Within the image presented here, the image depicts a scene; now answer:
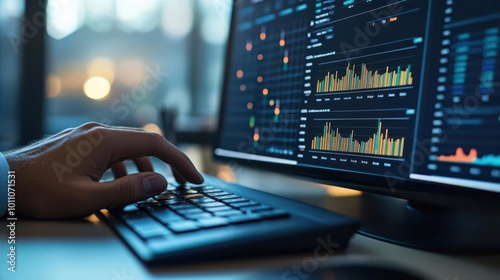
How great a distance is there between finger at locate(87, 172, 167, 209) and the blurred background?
2.12 feet

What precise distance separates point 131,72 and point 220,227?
223 centimetres

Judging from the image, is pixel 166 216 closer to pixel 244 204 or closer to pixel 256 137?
pixel 244 204

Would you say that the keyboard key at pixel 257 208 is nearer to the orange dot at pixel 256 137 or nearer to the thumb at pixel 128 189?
the thumb at pixel 128 189

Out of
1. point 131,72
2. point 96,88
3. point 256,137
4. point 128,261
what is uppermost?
point 131,72

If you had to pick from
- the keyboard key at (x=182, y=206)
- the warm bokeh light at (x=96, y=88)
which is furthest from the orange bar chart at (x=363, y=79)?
the warm bokeh light at (x=96, y=88)

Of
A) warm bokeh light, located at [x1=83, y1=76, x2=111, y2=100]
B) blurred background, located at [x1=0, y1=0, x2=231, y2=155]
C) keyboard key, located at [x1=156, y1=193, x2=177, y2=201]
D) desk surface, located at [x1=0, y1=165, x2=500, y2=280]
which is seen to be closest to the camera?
desk surface, located at [x1=0, y1=165, x2=500, y2=280]

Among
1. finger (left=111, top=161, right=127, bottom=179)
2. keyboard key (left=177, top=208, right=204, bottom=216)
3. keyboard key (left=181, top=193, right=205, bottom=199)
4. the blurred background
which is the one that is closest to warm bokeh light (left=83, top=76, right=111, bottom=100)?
the blurred background

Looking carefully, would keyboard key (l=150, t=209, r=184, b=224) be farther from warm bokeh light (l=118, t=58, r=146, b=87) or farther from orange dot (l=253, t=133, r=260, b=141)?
warm bokeh light (l=118, t=58, r=146, b=87)

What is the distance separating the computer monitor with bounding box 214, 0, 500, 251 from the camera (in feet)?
1.40

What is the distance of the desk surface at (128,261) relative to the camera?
36 centimetres

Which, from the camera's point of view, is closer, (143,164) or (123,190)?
(123,190)

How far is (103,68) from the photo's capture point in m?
2.42

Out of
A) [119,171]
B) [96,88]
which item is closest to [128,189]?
[119,171]

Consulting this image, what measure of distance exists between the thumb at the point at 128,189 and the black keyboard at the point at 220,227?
13 millimetres
